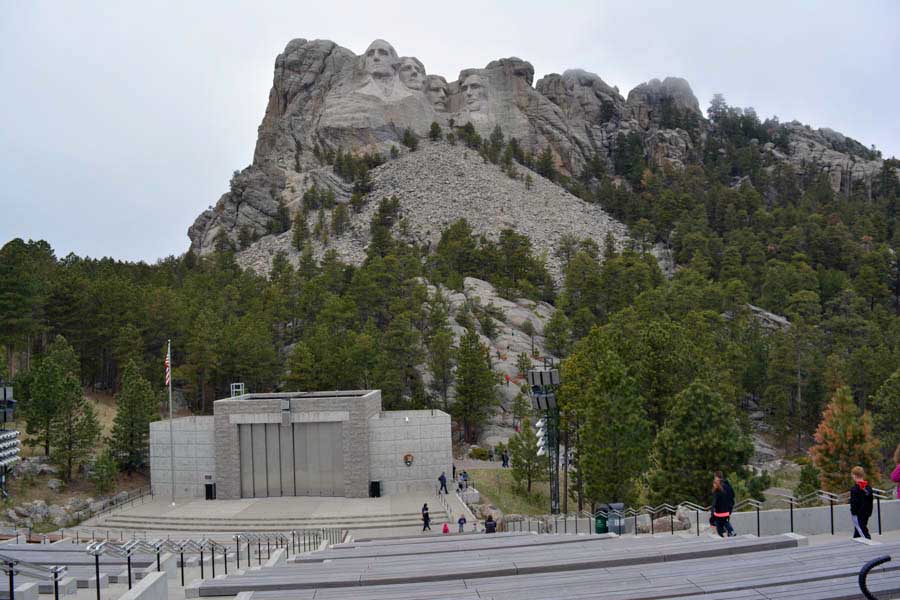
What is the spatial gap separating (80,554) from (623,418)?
2137 centimetres

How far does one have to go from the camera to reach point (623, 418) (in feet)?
98.0

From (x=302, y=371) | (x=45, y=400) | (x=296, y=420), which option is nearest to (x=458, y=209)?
(x=302, y=371)

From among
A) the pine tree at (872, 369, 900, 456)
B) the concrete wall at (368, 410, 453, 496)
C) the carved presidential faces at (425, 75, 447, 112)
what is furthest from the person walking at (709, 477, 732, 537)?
the carved presidential faces at (425, 75, 447, 112)

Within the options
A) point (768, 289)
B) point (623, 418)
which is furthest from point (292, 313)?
point (768, 289)

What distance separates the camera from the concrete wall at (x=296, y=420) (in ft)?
113

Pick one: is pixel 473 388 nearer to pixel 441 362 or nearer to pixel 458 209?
pixel 441 362

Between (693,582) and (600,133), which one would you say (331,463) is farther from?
(600,133)

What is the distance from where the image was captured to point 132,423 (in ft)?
125

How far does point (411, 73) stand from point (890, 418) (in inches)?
4523

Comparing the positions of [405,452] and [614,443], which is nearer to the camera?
[614,443]

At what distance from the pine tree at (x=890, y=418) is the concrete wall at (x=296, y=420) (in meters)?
24.6

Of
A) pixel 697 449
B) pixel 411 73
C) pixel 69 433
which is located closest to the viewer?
pixel 697 449

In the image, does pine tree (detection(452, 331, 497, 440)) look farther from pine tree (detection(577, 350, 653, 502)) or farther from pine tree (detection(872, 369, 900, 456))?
pine tree (detection(872, 369, 900, 456))

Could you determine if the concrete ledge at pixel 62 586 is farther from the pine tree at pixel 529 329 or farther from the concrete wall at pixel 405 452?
the pine tree at pixel 529 329
